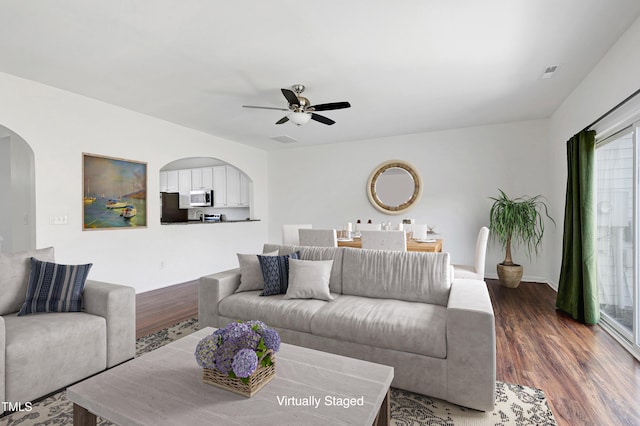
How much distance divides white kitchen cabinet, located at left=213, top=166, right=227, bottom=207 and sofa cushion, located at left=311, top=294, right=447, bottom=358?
5529 millimetres

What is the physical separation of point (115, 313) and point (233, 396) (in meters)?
1.50

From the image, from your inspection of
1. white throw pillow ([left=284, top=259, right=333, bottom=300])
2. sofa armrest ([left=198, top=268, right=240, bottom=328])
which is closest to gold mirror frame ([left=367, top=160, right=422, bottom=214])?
white throw pillow ([left=284, top=259, right=333, bottom=300])

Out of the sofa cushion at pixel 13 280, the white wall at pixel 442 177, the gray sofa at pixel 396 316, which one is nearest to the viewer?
the gray sofa at pixel 396 316

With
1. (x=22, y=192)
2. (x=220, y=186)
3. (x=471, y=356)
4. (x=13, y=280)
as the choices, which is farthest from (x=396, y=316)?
(x=220, y=186)

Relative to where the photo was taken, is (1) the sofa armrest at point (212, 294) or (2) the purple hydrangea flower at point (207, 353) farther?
(1) the sofa armrest at point (212, 294)

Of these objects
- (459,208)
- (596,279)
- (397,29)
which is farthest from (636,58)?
(459,208)

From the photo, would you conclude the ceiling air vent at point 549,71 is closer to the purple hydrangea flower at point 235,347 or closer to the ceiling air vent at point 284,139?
the purple hydrangea flower at point 235,347

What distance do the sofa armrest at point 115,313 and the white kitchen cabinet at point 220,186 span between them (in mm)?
5068

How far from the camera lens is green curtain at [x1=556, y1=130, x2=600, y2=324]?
3.09m

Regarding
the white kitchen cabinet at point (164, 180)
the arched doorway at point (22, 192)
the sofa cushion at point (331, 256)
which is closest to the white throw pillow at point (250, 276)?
the sofa cushion at point (331, 256)

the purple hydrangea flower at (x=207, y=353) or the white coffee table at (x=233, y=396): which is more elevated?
the purple hydrangea flower at (x=207, y=353)

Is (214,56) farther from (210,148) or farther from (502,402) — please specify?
(502,402)

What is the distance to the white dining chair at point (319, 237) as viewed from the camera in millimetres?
4008

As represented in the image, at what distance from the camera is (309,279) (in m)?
2.61
